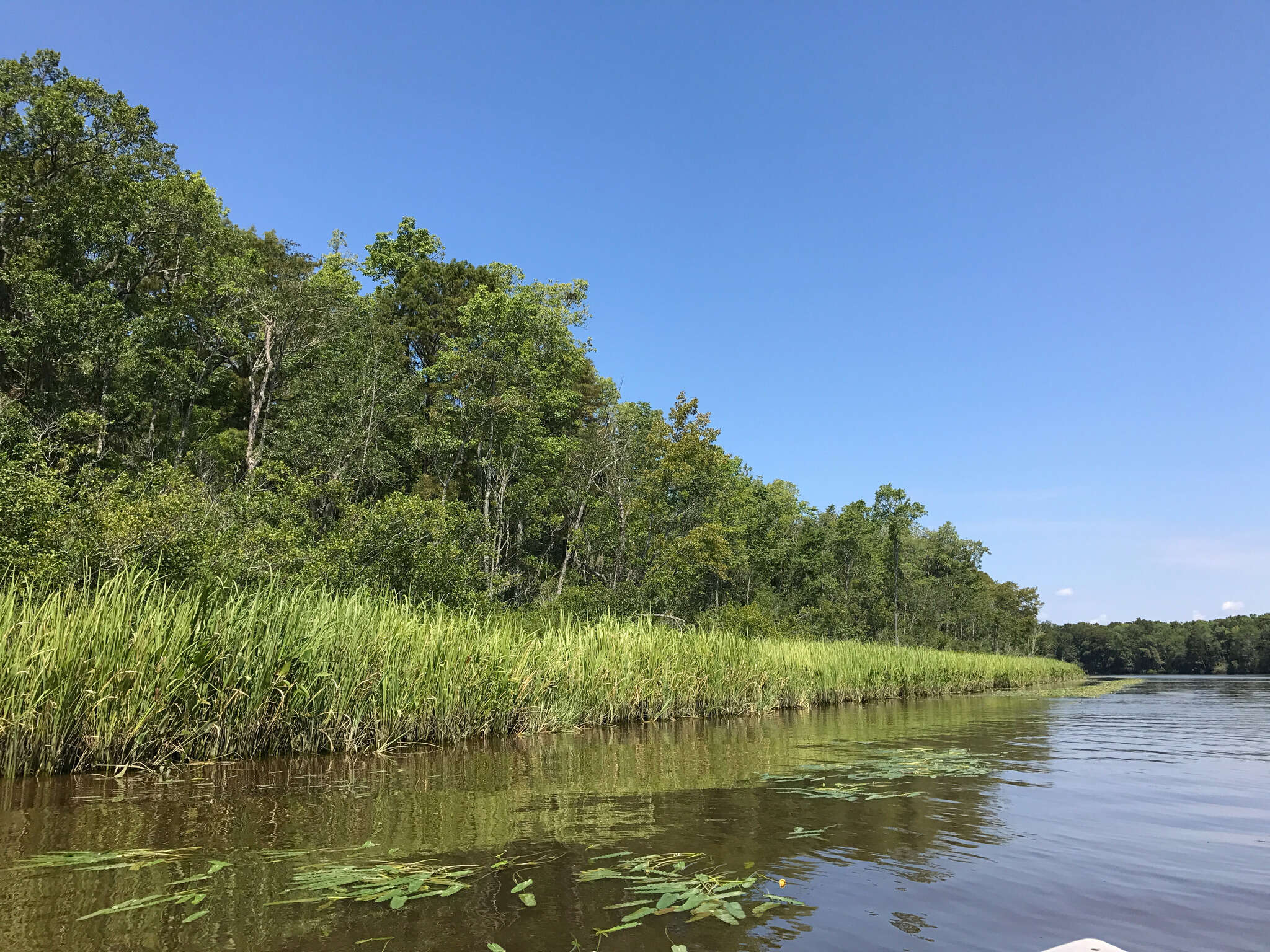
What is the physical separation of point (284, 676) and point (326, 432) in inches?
1135

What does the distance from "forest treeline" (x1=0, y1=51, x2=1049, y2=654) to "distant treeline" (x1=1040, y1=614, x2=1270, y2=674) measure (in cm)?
8365

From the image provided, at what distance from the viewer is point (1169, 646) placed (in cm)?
12044

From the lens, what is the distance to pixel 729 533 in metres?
47.2

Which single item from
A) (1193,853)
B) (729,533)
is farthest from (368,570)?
(729,533)

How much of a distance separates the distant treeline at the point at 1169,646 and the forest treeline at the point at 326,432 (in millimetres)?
83654

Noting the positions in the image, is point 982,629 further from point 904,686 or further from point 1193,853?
point 1193,853

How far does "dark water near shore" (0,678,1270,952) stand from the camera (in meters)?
3.71

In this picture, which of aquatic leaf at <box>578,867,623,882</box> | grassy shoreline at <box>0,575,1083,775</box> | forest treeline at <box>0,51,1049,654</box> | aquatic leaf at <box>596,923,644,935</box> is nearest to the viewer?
aquatic leaf at <box>596,923,644,935</box>

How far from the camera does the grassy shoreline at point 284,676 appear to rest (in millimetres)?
7750

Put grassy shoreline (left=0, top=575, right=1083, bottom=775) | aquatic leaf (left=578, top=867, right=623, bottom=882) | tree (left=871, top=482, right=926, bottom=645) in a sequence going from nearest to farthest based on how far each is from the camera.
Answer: aquatic leaf (left=578, top=867, right=623, bottom=882) < grassy shoreline (left=0, top=575, right=1083, bottom=775) < tree (left=871, top=482, right=926, bottom=645)

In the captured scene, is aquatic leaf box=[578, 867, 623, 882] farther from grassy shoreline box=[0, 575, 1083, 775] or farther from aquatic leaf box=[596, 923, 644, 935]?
grassy shoreline box=[0, 575, 1083, 775]

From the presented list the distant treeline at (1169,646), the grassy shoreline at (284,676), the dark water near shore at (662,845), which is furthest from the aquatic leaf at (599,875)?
the distant treeline at (1169,646)

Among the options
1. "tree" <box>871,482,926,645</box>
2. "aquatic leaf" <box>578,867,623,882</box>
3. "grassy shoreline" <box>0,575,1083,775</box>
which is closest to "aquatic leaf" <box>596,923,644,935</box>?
"aquatic leaf" <box>578,867,623,882</box>

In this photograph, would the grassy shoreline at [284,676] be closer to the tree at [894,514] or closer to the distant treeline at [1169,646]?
the tree at [894,514]
